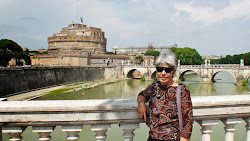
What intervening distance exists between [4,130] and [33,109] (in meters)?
0.35

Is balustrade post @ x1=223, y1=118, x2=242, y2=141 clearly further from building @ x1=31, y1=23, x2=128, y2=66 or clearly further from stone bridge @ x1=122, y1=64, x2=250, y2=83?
building @ x1=31, y1=23, x2=128, y2=66

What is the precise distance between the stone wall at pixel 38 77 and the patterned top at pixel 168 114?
1913cm

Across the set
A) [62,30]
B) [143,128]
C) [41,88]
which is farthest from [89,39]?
[143,128]

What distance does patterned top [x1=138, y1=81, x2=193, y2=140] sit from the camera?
5.24 feet

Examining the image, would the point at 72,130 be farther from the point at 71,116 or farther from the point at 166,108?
the point at 166,108

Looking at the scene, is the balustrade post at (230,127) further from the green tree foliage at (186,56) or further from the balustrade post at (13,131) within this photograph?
the green tree foliage at (186,56)

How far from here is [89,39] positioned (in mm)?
47188

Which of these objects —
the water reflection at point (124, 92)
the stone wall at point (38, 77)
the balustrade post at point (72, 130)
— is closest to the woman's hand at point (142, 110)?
the balustrade post at point (72, 130)

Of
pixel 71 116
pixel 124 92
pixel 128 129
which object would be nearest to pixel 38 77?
pixel 124 92

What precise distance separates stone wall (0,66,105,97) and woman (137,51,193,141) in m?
19.1

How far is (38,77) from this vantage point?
75.8ft

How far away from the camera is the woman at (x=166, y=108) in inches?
63.0

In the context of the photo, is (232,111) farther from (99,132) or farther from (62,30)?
(62,30)

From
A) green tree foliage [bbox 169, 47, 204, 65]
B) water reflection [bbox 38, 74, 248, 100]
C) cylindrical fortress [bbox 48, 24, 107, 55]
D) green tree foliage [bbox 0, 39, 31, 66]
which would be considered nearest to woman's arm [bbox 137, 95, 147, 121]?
water reflection [bbox 38, 74, 248, 100]
